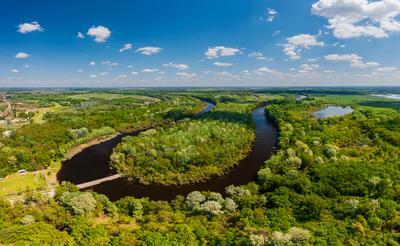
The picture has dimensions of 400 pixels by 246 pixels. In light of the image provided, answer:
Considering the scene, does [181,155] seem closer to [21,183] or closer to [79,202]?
[79,202]

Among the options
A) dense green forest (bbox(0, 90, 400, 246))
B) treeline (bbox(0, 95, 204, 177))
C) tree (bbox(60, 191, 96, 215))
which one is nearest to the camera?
dense green forest (bbox(0, 90, 400, 246))

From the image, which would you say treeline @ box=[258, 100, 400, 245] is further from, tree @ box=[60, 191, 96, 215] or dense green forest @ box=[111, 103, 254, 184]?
tree @ box=[60, 191, 96, 215]

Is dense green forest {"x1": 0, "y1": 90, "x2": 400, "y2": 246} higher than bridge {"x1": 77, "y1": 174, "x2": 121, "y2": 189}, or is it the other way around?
dense green forest {"x1": 0, "y1": 90, "x2": 400, "y2": 246}

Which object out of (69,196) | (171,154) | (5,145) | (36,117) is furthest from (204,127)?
(36,117)

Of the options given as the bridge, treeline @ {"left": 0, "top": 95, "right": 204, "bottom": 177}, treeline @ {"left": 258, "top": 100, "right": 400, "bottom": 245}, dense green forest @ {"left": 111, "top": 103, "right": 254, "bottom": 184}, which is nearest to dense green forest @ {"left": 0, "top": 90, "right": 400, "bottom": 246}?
treeline @ {"left": 258, "top": 100, "right": 400, "bottom": 245}

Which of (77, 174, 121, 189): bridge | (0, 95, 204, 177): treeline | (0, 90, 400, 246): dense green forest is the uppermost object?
(0, 95, 204, 177): treeline

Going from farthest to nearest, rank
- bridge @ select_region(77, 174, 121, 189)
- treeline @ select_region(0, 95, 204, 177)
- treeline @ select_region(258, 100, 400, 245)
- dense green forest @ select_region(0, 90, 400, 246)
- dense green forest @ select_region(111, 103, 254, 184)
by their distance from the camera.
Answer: treeline @ select_region(0, 95, 204, 177)
dense green forest @ select_region(111, 103, 254, 184)
bridge @ select_region(77, 174, 121, 189)
treeline @ select_region(258, 100, 400, 245)
dense green forest @ select_region(0, 90, 400, 246)

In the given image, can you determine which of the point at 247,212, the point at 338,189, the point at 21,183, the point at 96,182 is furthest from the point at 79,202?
the point at 338,189

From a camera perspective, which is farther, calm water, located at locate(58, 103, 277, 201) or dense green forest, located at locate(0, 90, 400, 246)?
calm water, located at locate(58, 103, 277, 201)
